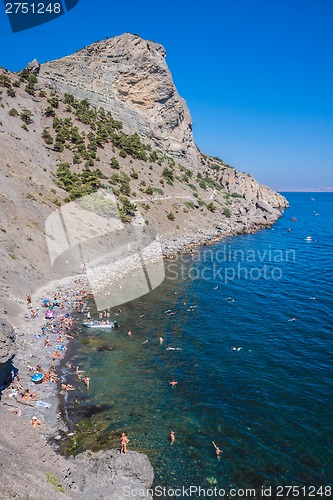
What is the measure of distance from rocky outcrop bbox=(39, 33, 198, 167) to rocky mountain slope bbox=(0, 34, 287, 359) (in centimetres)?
30

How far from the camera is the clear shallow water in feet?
64.7

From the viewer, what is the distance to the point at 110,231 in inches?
2413

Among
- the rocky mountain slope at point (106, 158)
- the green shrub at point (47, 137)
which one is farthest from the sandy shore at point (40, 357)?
the green shrub at point (47, 137)

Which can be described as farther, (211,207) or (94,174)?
(211,207)

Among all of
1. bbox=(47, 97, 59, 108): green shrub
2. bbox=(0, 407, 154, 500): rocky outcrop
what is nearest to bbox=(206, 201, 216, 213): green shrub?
bbox=(47, 97, 59, 108): green shrub

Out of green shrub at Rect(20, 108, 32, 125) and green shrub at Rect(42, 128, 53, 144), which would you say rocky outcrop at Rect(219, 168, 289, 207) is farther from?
green shrub at Rect(20, 108, 32, 125)

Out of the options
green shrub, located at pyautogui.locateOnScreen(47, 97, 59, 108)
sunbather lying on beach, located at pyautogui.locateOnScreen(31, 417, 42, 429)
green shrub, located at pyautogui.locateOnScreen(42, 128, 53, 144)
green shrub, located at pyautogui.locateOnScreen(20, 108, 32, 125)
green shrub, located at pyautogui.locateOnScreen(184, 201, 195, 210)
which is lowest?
sunbather lying on beach, located at pyautogui.locateOnScreen(31, 417, 42, 429)

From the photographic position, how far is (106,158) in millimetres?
81625

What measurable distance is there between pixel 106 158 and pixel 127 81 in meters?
35.8

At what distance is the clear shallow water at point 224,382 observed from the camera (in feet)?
64.7

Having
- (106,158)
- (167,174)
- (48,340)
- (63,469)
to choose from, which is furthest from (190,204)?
(63,469)

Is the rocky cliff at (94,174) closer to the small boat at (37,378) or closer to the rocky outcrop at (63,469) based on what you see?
the rocky outcrop at (63,469)

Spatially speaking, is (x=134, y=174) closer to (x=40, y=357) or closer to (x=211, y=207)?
(x=211, y=207)

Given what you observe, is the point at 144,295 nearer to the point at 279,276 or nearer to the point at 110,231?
the point at 110,231
